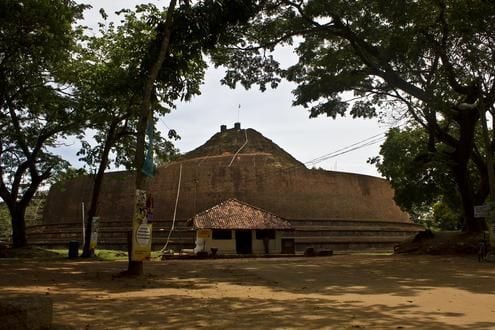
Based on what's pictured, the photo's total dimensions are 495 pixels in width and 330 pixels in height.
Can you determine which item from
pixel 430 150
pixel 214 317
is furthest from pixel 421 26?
pixel 214 317

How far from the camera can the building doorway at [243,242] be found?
27.6 m

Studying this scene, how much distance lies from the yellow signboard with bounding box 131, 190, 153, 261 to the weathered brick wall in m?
21.2

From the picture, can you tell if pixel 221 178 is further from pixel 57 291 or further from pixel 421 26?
pixel 57 291

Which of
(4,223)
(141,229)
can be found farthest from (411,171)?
(4,223)

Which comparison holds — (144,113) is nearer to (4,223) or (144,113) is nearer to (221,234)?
(221,234)

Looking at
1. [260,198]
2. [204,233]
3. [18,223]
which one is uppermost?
[260,198]

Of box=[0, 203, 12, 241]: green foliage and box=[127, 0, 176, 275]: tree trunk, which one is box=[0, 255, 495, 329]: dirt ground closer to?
box=[127, 0, 176, 275]: tree trunk

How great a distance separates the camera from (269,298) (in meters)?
7.72

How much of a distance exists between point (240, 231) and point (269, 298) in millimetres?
20198

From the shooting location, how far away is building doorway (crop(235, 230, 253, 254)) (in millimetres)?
27578

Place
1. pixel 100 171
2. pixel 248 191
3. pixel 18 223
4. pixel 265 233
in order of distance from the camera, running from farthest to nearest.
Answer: pixel 248 191 → pixel 265 233 → pixel 18 223 → pixel 100 171

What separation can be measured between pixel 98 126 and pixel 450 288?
15327 mm

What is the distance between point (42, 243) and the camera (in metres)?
33.8

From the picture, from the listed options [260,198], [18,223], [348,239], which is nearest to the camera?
[18,223]
